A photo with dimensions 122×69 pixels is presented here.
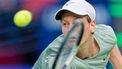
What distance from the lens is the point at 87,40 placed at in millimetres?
2195

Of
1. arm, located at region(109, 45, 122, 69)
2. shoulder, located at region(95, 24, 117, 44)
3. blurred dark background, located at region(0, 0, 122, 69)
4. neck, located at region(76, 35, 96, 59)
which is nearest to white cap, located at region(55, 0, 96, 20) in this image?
neck, located at region(76, 35, 96, 59)

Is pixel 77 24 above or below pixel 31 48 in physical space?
above

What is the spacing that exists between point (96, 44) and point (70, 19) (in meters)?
0.32

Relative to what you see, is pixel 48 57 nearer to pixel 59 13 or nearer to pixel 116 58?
pixel 59 13

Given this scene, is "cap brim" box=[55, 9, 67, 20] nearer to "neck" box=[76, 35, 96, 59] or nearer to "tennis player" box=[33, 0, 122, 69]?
"tennis player" box=[33, 0, 122, 69]

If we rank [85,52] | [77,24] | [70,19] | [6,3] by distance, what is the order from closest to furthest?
[77,24] < [70,19] < [85,52] < [6,3]

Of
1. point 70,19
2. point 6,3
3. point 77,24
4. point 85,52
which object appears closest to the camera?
point 77,24

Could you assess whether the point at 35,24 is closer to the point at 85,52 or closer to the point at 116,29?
the point at 116,29

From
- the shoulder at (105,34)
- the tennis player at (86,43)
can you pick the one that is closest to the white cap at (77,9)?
the tennis player at (86,43)

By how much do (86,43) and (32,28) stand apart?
1.72 metres

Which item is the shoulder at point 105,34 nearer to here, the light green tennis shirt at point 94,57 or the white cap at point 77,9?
the light green tennis shirt at point 94,57

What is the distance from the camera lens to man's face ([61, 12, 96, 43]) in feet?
6.75

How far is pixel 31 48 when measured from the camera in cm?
393

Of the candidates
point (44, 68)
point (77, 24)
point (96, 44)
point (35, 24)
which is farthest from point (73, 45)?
point (35, 24)
